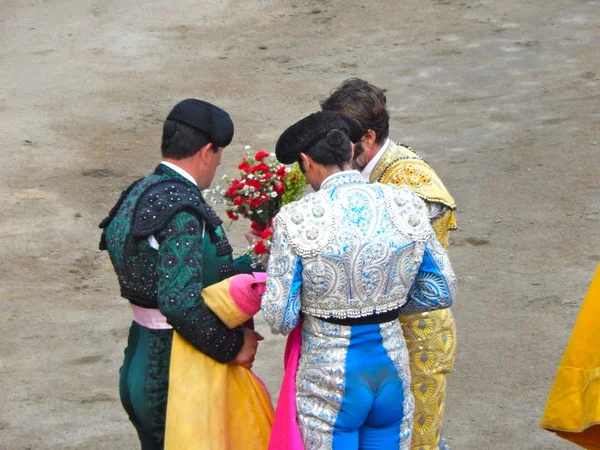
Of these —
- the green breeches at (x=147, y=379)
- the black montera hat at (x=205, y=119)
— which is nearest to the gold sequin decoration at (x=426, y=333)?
the black montera hat at (x=205, y=119)

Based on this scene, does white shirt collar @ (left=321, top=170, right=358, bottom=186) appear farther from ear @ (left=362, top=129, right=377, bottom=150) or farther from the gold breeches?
the gold breeches

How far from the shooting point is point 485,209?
836 cm

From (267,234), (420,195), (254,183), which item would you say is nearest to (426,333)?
(420,195)

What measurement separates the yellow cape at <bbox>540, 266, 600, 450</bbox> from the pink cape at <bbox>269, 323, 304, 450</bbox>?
0.92m

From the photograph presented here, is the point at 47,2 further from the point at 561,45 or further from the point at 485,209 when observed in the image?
the point at 485,209

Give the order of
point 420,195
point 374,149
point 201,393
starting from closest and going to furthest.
Result: point 201,393 < point 420,195 < point 374,149

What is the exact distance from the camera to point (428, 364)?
13.9 ft

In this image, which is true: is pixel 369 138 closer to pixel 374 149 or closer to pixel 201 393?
pixel 374 149

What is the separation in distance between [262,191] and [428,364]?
3.14 feet

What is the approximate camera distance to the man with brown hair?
406cm

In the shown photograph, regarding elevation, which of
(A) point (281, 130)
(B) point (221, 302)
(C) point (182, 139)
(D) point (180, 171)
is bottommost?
(A) point (281, 130)

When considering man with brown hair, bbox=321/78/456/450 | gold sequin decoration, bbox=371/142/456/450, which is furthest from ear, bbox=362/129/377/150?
gold sequin decoration, bbox=371/142/456/450

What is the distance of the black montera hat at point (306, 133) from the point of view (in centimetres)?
346

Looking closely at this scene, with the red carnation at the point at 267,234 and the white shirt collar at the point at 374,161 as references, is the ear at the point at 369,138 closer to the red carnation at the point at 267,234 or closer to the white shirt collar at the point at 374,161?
the white shirt collar at the point at 374,161
